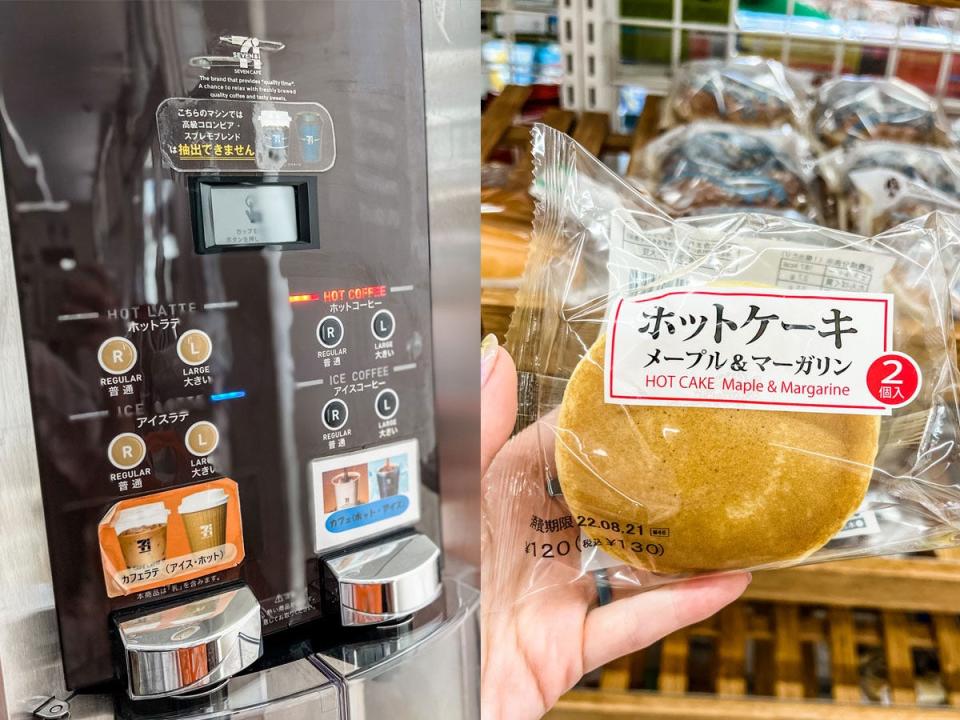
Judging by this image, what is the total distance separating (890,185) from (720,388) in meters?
0.62

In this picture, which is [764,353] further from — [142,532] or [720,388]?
[142,532]

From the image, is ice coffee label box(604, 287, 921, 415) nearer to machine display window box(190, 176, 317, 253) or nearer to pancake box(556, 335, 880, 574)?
pancake box(556, 335, 880, 574)

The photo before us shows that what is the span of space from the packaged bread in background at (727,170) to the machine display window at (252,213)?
700 mm

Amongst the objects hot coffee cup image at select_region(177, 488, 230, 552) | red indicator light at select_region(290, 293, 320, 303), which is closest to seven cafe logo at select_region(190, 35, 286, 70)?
red indicator light at select_region(290, 293, 320, 303)

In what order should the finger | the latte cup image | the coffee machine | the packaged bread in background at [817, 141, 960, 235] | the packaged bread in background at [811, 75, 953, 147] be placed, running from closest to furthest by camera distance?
the coffee machine, the latte cup image, the finger, the packaged bread in background at [817, 141, 960, 235], the packaged bread in background at [811, 75, 953, 147]

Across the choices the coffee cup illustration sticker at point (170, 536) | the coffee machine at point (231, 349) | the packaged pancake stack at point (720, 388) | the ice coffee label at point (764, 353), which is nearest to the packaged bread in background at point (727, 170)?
the packaged pancake stack at point (720, 388)

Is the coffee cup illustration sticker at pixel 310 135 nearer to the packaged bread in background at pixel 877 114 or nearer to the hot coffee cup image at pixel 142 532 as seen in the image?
the hot coffee cup image at pixel 142 532

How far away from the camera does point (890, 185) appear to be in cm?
108

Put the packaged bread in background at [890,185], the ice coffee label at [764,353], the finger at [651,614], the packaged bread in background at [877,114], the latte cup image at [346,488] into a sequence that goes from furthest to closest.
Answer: the packaged bread in background at [877,114] < the packaged bread in background at [890,185] < the finger at [651,614] < the ice coffee label at [764,353] < the latte cup image at [346,488]

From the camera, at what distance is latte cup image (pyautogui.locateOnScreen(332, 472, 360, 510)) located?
461mm

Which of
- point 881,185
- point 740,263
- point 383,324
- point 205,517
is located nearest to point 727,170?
point 881,185

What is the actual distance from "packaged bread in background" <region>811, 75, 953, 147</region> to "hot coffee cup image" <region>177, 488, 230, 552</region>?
1164 mm

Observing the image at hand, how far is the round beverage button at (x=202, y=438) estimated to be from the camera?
1.35 feet

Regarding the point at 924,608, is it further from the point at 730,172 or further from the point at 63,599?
the point at 63,599
